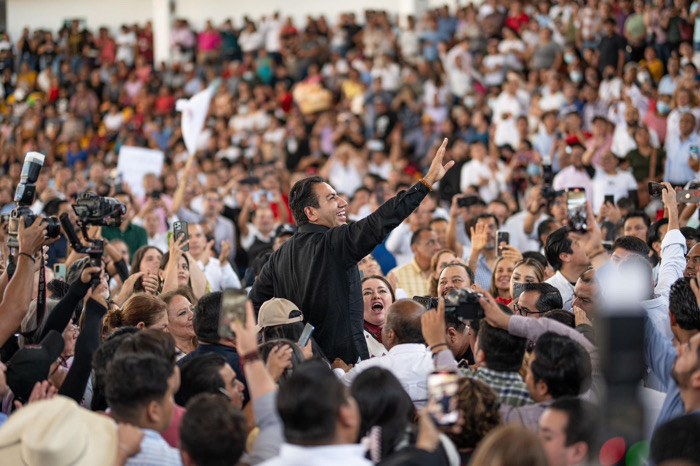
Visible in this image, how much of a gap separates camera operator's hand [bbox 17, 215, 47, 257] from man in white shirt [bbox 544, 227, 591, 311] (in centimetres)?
306

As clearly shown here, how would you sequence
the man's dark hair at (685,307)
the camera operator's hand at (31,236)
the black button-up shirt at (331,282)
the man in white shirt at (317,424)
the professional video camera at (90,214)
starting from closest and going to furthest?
the man in white shirt at (317,424)
the man's dark hair at (685,307)
the camera operator's hand at (31,236)
the professional video camera at (90,214)
the black button-up shirt at (331,282)

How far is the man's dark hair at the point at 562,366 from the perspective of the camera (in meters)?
3.47

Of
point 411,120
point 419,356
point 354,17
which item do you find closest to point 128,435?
point 419,356

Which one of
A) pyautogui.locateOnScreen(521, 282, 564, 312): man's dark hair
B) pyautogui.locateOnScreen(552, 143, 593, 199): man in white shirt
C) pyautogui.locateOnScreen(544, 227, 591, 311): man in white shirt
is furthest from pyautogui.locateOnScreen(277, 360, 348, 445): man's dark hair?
pyautogui.locateOnScreen(552, 143, 593, 199): man in white shirt

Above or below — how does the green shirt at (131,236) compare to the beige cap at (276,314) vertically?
above

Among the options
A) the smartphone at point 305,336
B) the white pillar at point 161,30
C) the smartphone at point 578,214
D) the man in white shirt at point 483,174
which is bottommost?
the smartphone at point 305,336

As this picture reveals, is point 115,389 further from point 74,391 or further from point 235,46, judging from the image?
point 235,46

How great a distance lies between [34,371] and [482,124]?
1019 cm

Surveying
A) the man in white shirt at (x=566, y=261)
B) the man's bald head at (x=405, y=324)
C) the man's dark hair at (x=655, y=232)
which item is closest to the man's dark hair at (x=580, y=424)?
the man's bald head at (x=405, y=324)

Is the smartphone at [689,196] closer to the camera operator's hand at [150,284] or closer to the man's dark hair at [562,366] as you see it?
the man's dark hair at [562,366]

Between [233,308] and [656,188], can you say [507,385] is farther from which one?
[656,188]

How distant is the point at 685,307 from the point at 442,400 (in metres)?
1.40

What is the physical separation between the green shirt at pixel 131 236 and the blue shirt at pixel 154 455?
581 centimetres

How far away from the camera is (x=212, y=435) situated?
2.99 metres
